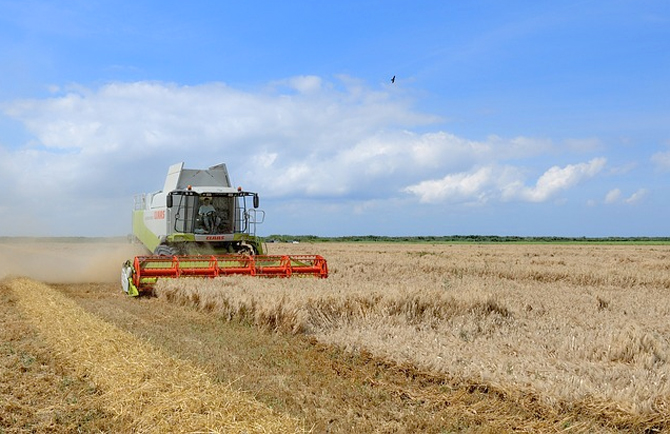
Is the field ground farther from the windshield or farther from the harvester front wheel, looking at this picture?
the windshield

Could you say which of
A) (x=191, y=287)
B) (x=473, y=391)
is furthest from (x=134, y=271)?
(x=473, y=391)

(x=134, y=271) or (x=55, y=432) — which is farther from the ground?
(x=134, y=271)

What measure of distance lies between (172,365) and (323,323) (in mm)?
2874

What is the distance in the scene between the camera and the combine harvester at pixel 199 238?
44.9 feet

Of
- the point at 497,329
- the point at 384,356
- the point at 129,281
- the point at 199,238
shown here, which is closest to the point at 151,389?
the point at 384,356

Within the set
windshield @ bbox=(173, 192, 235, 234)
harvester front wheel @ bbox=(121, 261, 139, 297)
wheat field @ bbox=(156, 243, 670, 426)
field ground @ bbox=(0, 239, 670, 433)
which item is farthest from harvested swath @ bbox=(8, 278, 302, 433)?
windshield @ bbox=(173, 192, 235, 234)

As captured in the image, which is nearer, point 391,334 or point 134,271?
point 391,334

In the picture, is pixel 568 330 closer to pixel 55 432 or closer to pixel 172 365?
pixel 172 365

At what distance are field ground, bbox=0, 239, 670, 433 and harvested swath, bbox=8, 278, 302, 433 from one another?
70 mm

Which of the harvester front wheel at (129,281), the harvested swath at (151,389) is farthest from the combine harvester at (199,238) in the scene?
the harvested swath at (151,389)

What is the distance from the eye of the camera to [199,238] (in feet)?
52.9

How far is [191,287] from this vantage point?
38.1ft

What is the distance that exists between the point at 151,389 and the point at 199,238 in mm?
10863

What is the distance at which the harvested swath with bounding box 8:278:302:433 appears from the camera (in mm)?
4668
